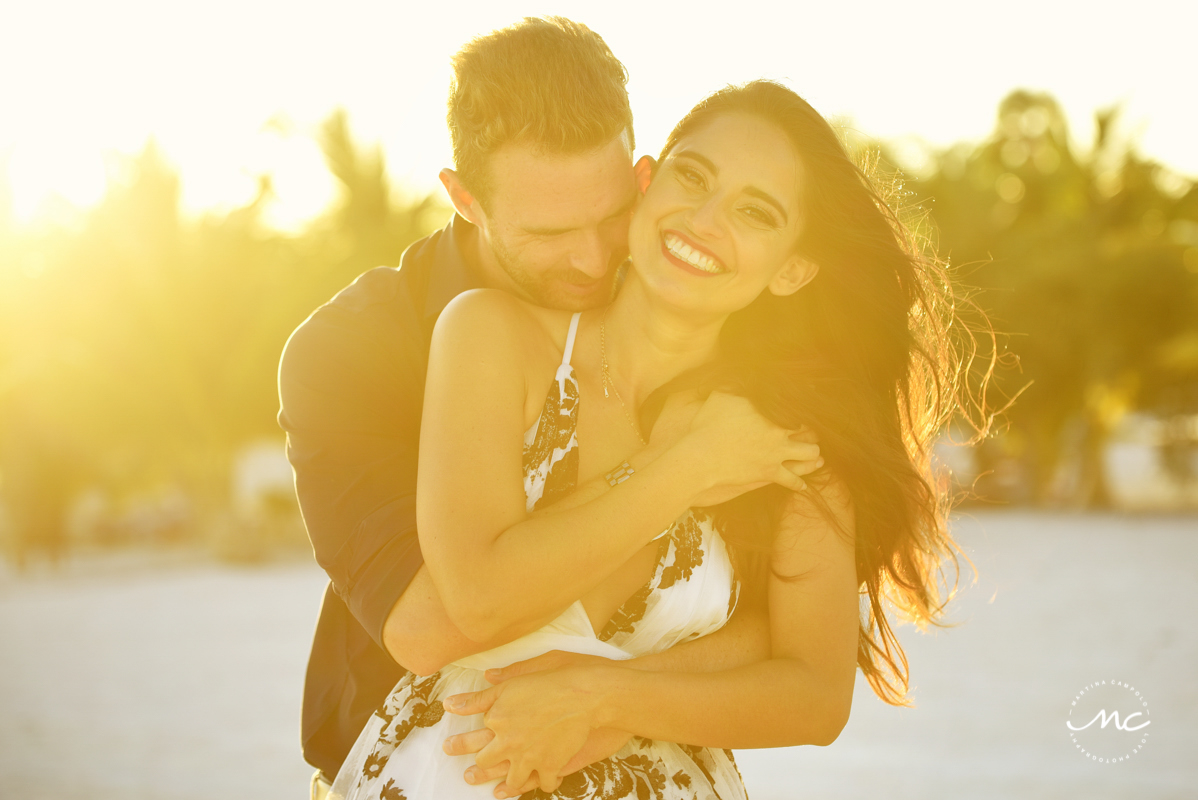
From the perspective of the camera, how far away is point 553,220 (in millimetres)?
2586

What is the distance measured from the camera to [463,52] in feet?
8.53

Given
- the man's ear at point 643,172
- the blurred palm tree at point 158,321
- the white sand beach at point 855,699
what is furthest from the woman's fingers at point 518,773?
the blurred palm tree at point 158,321

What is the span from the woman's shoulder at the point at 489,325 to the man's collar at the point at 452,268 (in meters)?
0.13

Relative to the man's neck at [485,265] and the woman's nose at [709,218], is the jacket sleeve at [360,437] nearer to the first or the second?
the man's neck at [485,265]

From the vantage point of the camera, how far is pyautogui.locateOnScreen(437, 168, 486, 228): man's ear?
2.67 m

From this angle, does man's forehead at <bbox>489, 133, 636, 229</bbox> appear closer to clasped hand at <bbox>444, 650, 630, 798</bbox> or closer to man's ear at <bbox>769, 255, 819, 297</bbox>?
man's ear at <bbox>769, 255, 819, 297</bbox>

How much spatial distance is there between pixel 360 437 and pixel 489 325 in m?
0.37

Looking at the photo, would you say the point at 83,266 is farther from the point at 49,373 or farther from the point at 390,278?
the point at 390,278

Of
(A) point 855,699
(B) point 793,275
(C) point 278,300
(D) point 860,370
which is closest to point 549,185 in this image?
(B) point 793,275

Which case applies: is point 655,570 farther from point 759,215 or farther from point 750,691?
point 759,215

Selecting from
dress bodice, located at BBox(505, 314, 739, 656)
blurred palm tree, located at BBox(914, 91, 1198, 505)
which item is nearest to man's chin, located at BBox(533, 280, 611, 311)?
dress bodice, located at BBox(505, 314, 739, 656)

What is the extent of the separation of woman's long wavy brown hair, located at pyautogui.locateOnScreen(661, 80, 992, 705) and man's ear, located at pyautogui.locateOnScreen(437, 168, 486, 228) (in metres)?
0.51

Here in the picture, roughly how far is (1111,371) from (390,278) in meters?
25.7

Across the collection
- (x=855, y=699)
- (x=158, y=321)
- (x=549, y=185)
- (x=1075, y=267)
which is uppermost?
(x=158, y=321)
